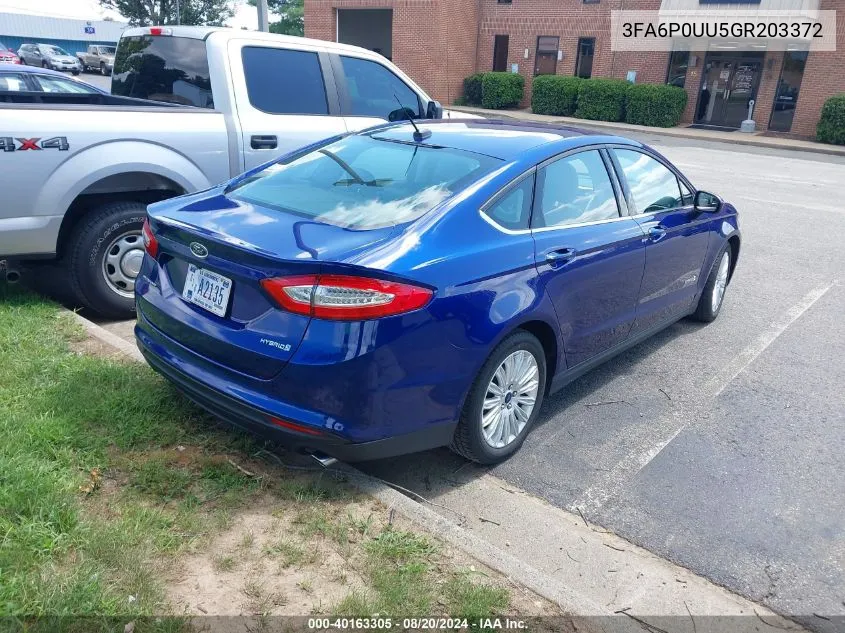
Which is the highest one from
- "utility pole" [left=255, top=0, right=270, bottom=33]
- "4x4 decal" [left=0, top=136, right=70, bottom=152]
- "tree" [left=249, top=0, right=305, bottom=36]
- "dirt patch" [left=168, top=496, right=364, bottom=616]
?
"tree" [left=249, top=0, right=305, bottom=36]

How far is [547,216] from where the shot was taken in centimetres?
379

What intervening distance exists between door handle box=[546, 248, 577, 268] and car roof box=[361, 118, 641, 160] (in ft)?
1.70

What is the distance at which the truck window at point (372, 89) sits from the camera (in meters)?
6.39

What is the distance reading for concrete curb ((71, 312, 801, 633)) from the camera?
2.62m

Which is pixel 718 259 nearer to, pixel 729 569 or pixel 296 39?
pixel 729 569

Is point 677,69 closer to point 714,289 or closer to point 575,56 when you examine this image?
point 575,56

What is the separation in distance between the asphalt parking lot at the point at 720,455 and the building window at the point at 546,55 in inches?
1069

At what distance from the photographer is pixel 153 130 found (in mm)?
5004

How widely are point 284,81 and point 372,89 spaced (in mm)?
977

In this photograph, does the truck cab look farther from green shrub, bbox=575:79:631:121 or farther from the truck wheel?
green shrub, bbox=575:79:631:121

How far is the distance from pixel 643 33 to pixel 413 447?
1156 inches

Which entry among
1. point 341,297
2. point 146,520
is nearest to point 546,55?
point 341,297

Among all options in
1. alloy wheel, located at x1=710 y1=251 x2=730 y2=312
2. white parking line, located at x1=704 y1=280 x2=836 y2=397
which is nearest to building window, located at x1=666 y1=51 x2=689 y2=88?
white parking line, located at x1=704 y1=280 x2=836 y2=397

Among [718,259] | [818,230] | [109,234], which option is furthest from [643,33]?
[109,234]
